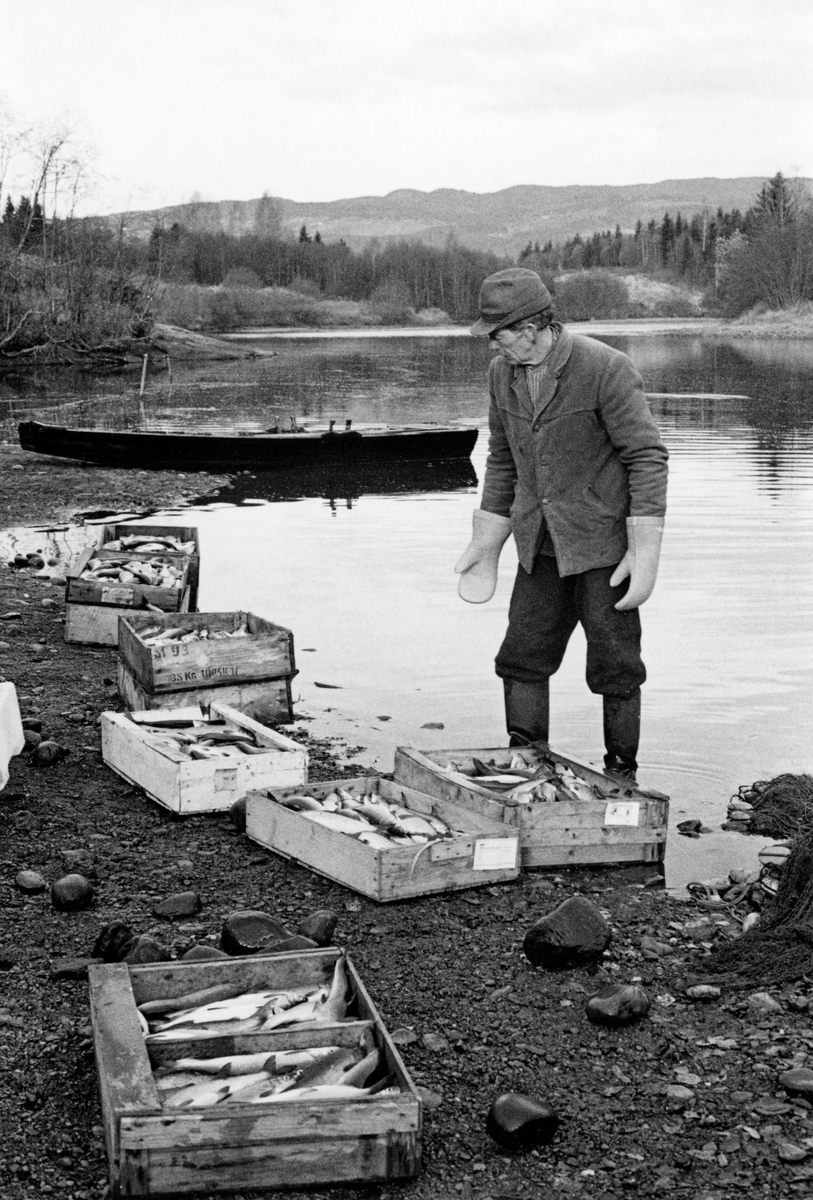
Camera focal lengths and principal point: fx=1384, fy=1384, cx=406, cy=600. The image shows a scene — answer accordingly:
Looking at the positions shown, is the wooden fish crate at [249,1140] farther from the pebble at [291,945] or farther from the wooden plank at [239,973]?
the pebble at [291,945]

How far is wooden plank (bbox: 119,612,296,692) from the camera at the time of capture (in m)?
8.09

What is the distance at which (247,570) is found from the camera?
15.3 meters

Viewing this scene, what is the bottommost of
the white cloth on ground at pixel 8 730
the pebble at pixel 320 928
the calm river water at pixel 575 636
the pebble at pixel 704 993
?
the calm river water at pixel 575 636

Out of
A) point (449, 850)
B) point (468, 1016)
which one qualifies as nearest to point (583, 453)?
point (449, 850)

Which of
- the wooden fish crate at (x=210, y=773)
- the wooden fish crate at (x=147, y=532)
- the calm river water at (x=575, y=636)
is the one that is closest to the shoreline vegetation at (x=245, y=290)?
the calm river water at (x=575, y=636)

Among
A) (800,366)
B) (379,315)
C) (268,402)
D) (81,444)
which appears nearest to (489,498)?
(81,444)

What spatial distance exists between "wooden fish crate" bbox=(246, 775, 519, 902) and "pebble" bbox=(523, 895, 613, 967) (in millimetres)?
664

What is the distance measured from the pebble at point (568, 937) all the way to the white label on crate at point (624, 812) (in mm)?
1031

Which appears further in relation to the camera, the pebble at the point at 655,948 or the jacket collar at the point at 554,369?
the jacket collar at the point at 554,369

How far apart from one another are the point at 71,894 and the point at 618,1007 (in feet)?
7.70

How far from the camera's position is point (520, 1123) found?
409cm

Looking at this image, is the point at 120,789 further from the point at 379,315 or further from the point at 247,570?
the point at 379,315

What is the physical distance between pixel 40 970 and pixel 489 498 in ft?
11.2

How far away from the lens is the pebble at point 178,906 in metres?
5.77
